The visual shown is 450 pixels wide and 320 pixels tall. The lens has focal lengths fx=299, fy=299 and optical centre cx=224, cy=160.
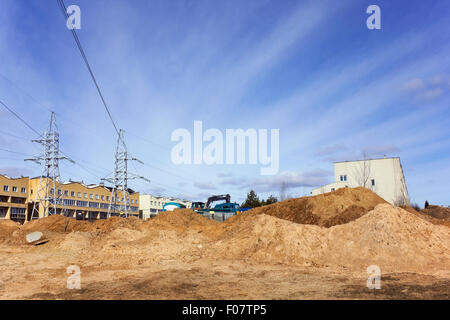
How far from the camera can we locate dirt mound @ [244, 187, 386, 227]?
71.3 ft

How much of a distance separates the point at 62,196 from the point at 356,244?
64.8m

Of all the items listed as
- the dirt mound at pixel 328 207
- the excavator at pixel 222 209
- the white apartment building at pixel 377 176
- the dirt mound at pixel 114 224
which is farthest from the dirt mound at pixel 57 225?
the white apartment building at pixel 377 176

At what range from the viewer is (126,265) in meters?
14.3

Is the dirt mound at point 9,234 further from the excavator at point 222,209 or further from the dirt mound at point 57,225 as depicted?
the excavator at point 222,209

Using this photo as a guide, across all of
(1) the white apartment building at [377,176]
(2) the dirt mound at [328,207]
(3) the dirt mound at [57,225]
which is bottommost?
(3) the dirt mound at [57,225]

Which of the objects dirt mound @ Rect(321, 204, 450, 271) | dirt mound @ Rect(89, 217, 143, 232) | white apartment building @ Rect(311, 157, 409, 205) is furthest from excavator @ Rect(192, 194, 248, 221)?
white apartment building @ Rect(311, 157, 409, 205)

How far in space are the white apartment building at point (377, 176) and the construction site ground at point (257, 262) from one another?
33.4 metres

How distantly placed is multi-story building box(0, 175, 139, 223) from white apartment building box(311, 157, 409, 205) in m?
41.3

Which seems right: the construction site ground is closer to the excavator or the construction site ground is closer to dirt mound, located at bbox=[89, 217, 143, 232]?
dirt mound, located at bbox=[89, 217, 143, 232]

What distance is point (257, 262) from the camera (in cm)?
1480

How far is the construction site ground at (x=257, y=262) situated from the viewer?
8.96m
